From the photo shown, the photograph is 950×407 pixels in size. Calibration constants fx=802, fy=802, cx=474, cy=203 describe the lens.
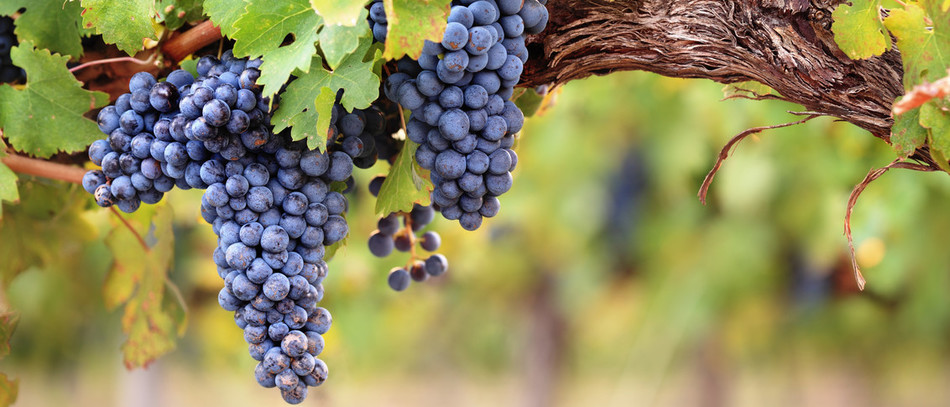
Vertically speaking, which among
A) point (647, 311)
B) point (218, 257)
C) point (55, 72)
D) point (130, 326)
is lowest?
point (647, 311)

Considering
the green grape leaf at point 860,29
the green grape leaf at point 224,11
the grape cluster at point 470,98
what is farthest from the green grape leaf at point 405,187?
the green grape leaf at point 860,29

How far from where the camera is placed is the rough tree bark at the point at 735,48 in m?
0.98

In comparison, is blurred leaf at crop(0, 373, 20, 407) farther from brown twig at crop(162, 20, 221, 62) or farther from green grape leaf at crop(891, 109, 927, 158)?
green grape leaf at crop(891, 109, 927, 158)

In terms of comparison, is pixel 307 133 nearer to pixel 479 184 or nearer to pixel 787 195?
pixel 479 184

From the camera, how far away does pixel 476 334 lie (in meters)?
7.69

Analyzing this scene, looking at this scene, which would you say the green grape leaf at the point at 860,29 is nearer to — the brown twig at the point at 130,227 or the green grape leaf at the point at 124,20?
the green grape leaf at the point at 124,20

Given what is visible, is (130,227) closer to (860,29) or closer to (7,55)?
(7,55)

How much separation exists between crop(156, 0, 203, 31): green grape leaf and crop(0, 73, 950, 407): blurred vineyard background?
6.48ft

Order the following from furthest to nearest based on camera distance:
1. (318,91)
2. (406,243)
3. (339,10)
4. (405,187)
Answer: (406,243), (405,187), (318,91), (339,10)

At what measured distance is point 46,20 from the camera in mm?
1104

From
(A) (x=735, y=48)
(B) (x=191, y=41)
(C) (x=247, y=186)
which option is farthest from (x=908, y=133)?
(B) (x=191, y=41)

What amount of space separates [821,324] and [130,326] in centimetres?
490

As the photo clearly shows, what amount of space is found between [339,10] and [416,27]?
0.08 metres

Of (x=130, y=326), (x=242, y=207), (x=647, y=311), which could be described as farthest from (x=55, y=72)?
(x=647, y=311)
